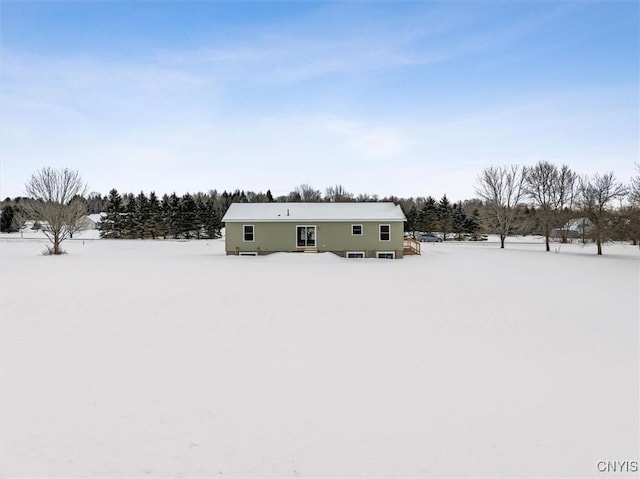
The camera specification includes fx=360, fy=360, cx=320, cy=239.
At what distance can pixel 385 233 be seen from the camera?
26359 mm

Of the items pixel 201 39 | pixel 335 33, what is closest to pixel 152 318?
pixel 201 39

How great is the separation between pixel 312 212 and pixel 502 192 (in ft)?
92.1

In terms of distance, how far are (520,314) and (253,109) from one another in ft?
80.9

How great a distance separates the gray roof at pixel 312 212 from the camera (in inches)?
1032

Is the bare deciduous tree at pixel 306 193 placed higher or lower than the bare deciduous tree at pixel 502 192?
higher

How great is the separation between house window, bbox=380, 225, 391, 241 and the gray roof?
654 millimetres

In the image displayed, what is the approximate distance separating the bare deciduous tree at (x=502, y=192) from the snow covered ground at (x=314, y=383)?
102 feet

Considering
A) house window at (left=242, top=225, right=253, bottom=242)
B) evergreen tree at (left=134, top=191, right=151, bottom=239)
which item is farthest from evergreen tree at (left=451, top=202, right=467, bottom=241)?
evergreen tree at (left=134, top=191, right=151, bottom=239)

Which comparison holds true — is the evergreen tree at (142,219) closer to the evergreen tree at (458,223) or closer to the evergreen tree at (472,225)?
the evergreen tree at (458,223)

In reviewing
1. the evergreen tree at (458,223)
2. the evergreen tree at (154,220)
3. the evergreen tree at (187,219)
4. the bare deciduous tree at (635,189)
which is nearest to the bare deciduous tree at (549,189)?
the bare deciduous tree at (635,189)

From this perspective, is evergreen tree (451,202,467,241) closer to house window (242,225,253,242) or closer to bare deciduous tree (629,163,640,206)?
bare deciduous tree (629,163,640,206)

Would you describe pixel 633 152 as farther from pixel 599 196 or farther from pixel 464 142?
pixel 464 142

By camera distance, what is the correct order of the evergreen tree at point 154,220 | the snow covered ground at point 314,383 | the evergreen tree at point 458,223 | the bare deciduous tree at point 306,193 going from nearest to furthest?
the snow covered ground at point 314,383 < the evergreen tree at point 154,220 < the evergreen tree at point 458,223 < the bare deciduous tree at point 306,193

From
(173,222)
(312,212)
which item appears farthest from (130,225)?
(312,212)
